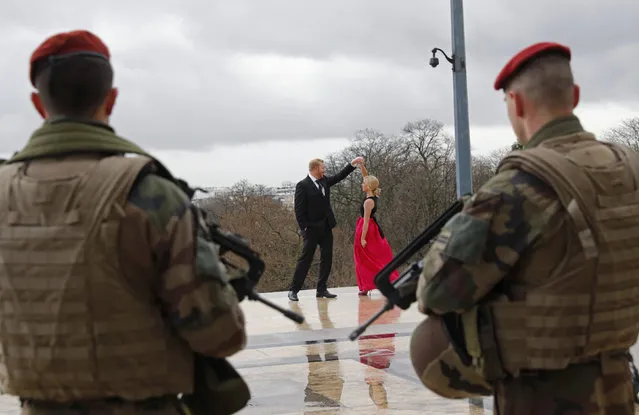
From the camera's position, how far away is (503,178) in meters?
3.18

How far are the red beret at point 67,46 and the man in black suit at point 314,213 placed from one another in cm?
1023

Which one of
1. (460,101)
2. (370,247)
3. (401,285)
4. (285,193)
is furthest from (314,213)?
(285,193)

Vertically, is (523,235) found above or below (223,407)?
above

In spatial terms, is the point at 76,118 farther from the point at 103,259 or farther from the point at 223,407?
the point at 223,407

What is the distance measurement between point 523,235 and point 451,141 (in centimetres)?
4776

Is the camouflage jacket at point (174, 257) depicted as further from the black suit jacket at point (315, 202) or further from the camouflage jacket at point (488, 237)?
the black suit jacket at point (315, 202)

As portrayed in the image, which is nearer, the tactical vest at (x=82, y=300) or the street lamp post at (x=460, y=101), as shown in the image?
the tactical vest at (x=82, y=300)

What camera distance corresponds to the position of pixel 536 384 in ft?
10.4

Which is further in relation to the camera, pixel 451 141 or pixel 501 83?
pixel 451 141

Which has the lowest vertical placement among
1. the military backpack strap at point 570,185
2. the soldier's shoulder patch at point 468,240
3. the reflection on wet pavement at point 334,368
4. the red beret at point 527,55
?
the reflection on wet pavement at point 334,368

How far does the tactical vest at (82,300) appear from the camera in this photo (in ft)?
9.05

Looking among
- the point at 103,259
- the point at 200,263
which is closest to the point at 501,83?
the point at 200,263

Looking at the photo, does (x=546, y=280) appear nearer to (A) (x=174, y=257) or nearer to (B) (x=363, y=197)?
(A) (x=174, y=257)

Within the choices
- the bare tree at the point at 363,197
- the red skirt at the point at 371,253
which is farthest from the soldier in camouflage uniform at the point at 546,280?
the bare tree at the point at 363,197
